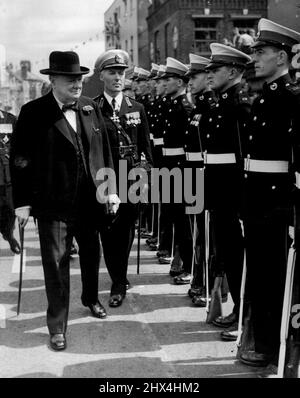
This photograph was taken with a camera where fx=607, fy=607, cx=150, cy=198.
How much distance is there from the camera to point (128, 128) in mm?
6094

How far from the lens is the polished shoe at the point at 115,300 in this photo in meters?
5.96

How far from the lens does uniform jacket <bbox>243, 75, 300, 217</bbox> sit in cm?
404

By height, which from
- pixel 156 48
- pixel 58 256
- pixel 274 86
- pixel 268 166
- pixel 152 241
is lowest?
pixel 152 241

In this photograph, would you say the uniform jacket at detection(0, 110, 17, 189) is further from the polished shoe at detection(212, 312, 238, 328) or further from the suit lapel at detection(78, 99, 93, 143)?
the polished shoe at detection(212, 312, 238, 328)

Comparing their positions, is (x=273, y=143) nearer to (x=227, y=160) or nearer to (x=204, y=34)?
(x=227, y=160)

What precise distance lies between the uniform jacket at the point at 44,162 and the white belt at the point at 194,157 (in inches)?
65.9

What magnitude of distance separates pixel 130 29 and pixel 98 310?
35.5 m

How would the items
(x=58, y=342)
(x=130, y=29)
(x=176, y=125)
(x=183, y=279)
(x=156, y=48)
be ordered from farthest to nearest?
1. (x=130, y=29)
2. (x=156, y=48)
3. (x=176, y=125)
4. (x=183, y=279)
5. (x=58, y=342)

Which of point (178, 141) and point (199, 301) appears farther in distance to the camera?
point (178, 141)

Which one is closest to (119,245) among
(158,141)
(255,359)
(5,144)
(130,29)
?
(255,359)

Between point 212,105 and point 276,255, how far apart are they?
1.90 m

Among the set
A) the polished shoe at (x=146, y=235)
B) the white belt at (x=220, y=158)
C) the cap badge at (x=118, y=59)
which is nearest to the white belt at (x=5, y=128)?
the polished shoe at (x=146, y=235)

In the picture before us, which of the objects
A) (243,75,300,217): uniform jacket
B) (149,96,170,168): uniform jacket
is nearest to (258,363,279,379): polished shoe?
(243,75,300,217): uniform jacket

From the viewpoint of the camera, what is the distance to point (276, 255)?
4180 millimetres
